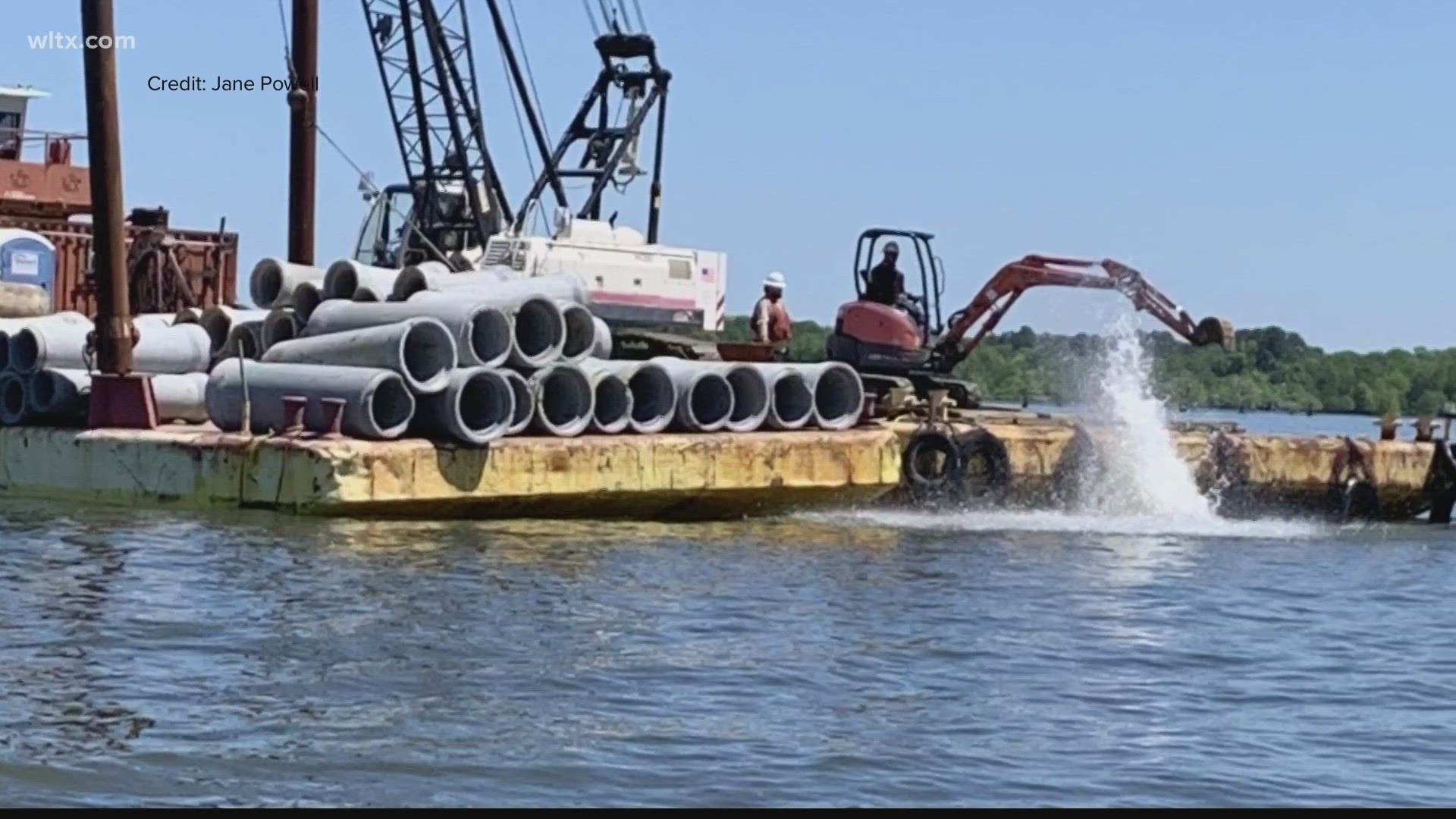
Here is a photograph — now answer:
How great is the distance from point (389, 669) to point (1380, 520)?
17.8 metres

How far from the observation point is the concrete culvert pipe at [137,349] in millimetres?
21812

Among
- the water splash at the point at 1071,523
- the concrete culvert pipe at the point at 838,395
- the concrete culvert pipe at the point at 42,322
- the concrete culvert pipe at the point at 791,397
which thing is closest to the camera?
the concrete culvert pipe at the point at 791,397

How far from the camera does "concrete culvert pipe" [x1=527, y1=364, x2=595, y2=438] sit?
2031 cm

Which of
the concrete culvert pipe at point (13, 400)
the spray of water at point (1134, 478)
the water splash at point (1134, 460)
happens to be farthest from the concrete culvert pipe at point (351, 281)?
the water splash at point (1134, 460)

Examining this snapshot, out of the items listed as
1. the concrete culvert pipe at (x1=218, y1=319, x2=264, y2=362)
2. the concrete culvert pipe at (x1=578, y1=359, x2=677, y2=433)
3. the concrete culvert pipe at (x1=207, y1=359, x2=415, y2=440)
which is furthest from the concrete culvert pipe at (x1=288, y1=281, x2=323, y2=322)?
the concrete culvert pipe at (x1=578, y1=359, x2=677, y2=433)

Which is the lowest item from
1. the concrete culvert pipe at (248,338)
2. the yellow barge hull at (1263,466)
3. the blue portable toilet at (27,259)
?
the yellow barge hull at (1263,466)

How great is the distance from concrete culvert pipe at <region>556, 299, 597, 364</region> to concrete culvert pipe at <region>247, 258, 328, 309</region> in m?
3.29

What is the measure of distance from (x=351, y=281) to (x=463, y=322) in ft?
8.50

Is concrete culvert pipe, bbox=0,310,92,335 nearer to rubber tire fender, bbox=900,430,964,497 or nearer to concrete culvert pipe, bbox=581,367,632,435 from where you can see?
concrete culvert pipe, bbox=581,367,632,435

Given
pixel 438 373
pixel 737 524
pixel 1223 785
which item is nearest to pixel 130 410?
pixel 438 373

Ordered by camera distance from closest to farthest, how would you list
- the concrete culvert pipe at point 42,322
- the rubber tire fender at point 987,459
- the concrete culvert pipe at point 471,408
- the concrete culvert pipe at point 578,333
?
the concrete culvert pipe at point 471,408, the concrete culvert pipe at point 578,333, the concrete culvert pipe at point 42,322, the rubber tire fender at point 987,459

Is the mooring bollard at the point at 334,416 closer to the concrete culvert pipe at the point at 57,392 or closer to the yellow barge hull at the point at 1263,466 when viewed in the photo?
the concrete culvert pipe at the point at 57,392

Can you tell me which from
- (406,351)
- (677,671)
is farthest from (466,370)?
(677,671)

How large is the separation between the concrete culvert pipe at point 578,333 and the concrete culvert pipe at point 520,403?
87 centimetres
